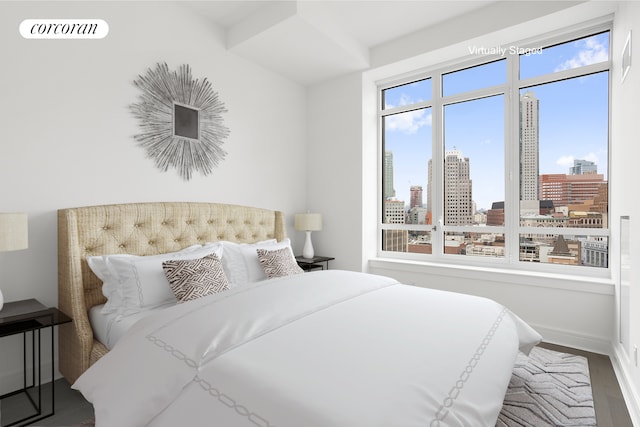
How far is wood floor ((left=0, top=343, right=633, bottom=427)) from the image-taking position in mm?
1833

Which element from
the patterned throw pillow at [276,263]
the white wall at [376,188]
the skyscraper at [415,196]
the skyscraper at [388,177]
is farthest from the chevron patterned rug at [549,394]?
the skyscraper at [388,177]

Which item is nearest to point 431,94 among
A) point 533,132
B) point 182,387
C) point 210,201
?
point 533,132

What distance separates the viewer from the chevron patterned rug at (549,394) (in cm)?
182

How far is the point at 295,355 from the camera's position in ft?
4.34

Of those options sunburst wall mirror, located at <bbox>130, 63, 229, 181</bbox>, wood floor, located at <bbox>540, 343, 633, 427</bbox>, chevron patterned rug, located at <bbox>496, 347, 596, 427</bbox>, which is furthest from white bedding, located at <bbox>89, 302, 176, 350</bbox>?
wood floor, located at <bbox>540, 343, 633, 427</bbox>

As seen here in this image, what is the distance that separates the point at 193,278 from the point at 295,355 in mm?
1092

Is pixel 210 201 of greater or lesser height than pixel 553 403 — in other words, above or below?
above

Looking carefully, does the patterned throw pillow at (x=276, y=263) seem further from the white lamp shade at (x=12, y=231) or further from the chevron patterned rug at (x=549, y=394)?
the chevron patterned rug at (x=549, y=394)

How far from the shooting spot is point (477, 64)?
348 cm

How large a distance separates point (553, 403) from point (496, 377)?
89 centimetres

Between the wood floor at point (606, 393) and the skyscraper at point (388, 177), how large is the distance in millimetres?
2221

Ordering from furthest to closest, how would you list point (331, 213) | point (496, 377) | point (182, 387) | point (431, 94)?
point (331, 213) < point (431, 94) < point (496, 377) < point (182, 387)

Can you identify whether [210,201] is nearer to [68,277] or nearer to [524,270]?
[68,277]

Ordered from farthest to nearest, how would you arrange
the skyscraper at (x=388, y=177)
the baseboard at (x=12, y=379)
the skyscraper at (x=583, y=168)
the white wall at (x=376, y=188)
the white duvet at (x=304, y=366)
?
the skyscraper at (x=388, y=177)
the skyscraper at (x=583, y=168)
the white wall at (x=376, y=188)
the baseboard at (x=12, y=379)
the white duvet at (x=304, y=366)
